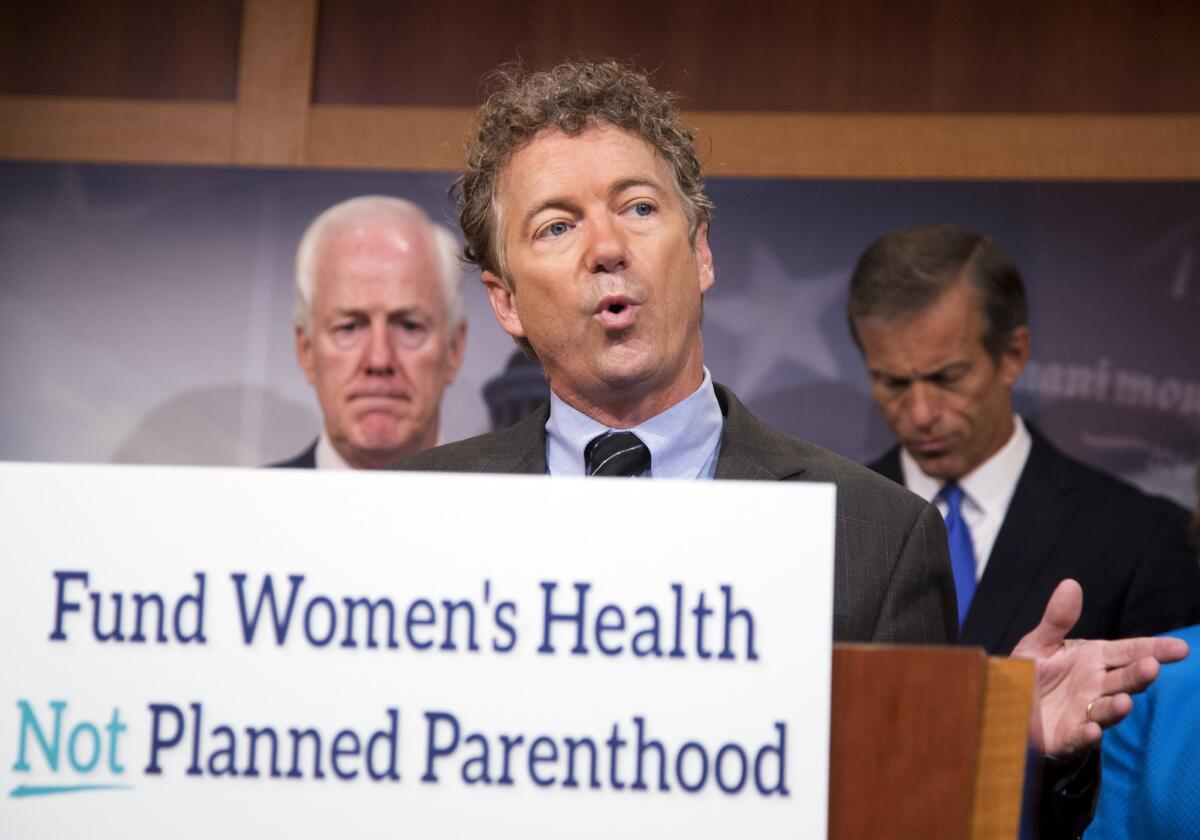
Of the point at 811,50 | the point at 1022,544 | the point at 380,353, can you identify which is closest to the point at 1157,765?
the point at 1022,544

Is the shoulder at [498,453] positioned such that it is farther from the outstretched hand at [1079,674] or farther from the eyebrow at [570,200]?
the outstretched hand at [1079,674]

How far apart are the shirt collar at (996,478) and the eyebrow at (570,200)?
1.66 metres

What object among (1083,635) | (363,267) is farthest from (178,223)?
(1083,635)

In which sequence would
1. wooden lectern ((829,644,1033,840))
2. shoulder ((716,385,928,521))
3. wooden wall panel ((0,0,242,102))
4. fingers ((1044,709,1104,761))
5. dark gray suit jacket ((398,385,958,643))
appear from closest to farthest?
wooden lectern ((829,644,1033,840)) < fingers ((1044,709,1104,761)) < dark gray suit jacket ((398,385,958,643)) < shoulder ((716,385,928,521)) < wooden wall panel ((0,0,242,102))

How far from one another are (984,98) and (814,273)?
67 cm

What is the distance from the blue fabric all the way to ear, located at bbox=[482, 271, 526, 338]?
1.08 m

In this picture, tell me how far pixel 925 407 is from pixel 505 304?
1.61 m

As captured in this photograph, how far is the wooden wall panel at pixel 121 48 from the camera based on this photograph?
12.8 ft

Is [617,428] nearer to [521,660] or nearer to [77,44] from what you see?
[521,660]

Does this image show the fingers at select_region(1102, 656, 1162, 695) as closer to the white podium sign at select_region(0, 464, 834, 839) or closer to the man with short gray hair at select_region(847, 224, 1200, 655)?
the white podium sign at select_region(0, 464, 834, 839)

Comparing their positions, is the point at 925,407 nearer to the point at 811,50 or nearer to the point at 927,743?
the point at 811,50

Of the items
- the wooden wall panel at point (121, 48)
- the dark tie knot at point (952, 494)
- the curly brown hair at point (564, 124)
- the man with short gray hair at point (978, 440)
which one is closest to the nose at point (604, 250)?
A: the curly brown hair at point (564, 124)

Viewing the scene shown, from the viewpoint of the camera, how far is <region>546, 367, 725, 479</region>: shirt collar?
1.83m

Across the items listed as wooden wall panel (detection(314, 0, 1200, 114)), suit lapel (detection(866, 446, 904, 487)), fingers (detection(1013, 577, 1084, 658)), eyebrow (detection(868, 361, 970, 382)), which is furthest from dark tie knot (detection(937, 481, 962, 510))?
fingers (detection(1013, 577, 1084, 658))
